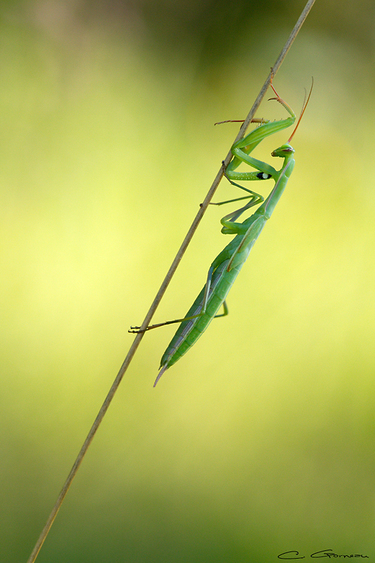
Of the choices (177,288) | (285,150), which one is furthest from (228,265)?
(177,288)

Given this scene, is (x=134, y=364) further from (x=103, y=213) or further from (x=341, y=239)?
(x=341, y=239)

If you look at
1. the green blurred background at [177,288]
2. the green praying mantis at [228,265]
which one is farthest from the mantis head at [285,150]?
the green blurred background at [177,288]

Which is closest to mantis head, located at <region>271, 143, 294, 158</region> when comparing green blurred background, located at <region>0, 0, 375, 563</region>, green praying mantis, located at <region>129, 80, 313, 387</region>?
green praying mantis, located at <region>129, 80, 313, 387</region>

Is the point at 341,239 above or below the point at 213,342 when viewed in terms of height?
above

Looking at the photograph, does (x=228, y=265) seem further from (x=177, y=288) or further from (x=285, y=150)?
(x=177, y=288)

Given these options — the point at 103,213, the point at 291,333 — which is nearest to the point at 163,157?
the point at 103,213

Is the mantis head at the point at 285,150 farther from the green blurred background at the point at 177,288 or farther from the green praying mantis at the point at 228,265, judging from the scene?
the green blurred background at the point at 177,288

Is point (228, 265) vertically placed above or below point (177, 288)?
below

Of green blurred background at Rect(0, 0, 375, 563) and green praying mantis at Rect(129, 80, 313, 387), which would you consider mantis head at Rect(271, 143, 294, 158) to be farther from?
green blurred background at Rect(0, 0, 375, 563)
